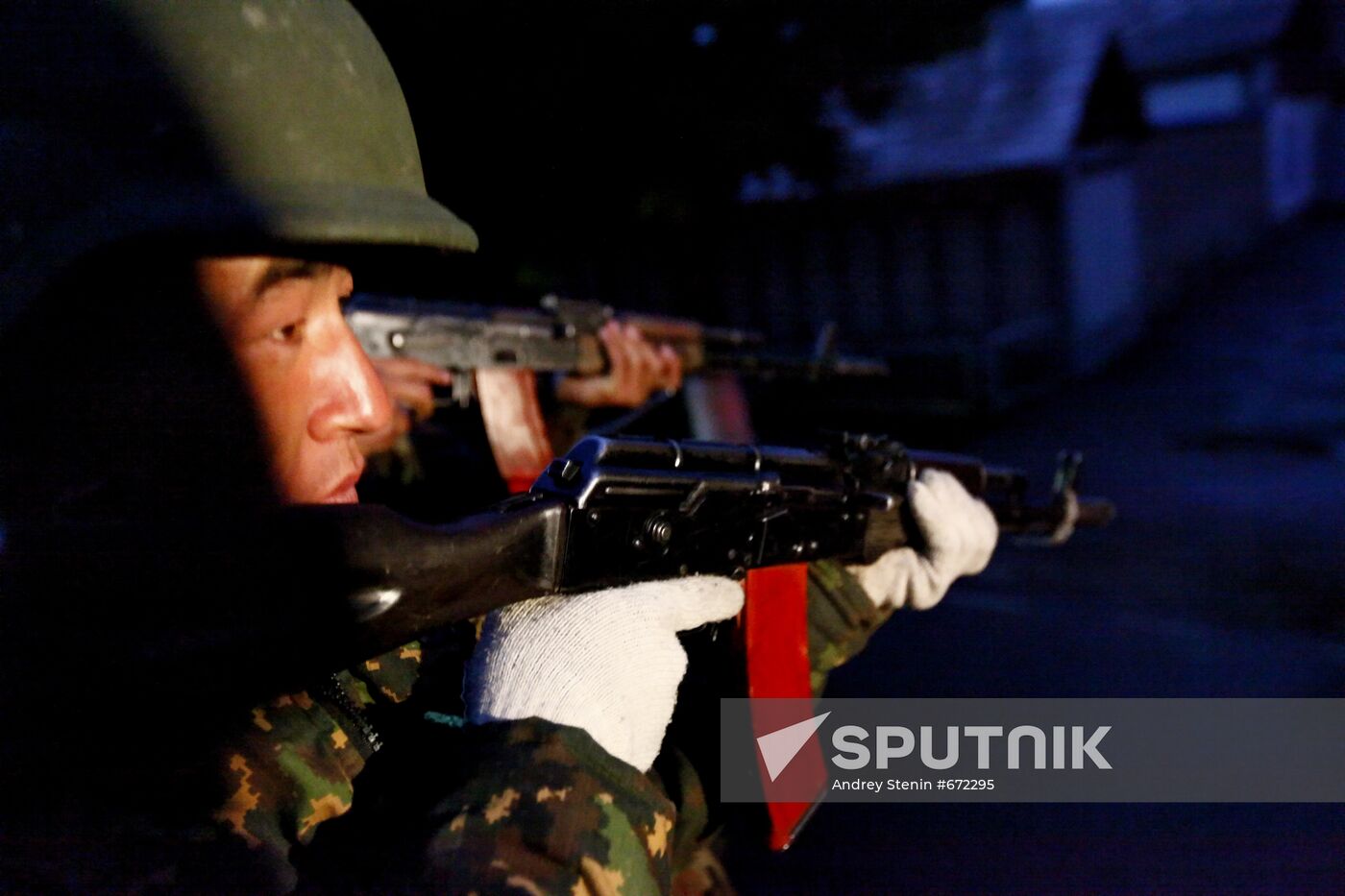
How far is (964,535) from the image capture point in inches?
75.4

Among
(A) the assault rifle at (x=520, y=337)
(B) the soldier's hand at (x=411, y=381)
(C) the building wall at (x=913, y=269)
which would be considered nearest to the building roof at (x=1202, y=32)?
(C) the building wall at (x=913, y=269)

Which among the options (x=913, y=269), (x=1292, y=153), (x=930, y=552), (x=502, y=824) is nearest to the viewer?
(x=502, y=824)

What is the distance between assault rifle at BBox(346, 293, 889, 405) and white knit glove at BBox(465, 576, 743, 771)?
217cm

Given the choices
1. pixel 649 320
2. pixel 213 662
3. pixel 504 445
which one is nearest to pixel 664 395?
pixel 649 320

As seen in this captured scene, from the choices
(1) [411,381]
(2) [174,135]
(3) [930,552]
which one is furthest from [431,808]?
(1) [411,381]

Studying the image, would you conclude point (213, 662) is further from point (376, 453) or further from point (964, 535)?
point (376, 453)

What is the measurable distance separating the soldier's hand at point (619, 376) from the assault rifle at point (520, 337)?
4 cm

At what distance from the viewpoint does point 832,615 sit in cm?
178

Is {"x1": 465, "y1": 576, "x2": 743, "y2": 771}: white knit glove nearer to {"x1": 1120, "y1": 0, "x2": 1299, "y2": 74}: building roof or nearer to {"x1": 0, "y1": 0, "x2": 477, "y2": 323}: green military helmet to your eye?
{"x1": 0, "y1": 0, "x2": 477, "y2": 323}: green military helmet

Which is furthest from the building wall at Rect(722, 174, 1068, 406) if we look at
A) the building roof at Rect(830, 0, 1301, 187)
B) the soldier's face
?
the soldier's face

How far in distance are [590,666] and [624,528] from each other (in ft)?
0.62

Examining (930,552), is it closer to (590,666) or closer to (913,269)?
(590,666)

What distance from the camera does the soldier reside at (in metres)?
0.92

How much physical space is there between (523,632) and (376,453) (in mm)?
1781
